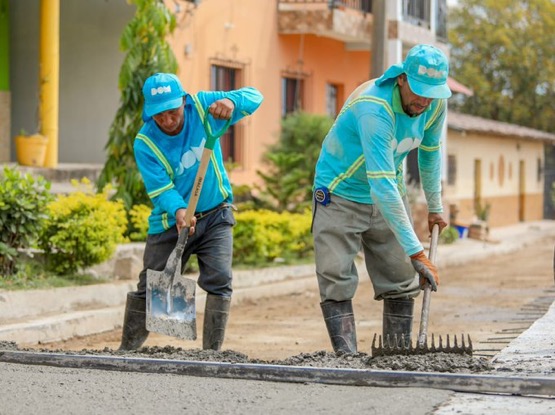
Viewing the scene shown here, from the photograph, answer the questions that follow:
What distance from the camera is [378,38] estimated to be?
16.1 m

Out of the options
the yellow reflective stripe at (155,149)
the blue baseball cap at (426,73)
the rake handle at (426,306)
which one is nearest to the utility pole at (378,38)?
the yellow reflective stripe at (155,149)

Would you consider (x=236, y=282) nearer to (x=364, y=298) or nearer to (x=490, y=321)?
(x=364, y=298)

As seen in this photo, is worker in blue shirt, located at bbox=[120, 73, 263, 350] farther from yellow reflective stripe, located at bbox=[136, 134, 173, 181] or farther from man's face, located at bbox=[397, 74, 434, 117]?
man's face, located at bbox=[397, 74, 434, 117]

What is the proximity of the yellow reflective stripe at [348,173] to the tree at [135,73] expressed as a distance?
6.38 m

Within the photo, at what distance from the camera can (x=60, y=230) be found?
10250mm

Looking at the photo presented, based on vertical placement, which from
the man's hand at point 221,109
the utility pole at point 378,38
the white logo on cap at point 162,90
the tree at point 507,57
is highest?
the tree at point 507,57

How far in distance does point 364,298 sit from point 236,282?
152 centimetres

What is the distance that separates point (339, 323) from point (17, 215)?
3.97 meters

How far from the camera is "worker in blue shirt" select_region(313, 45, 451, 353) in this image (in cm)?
605

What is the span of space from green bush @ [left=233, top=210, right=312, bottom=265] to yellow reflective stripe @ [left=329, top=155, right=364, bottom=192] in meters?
6.60

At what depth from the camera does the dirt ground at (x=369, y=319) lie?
28.8 feet

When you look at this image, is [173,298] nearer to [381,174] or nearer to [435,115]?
[381,174]

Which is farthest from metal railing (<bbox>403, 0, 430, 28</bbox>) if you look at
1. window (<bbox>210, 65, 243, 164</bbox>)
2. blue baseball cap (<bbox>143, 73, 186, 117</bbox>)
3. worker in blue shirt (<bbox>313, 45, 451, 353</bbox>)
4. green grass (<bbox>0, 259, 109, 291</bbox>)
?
worker in blue shirt (<bbox>313, 45, 451, 353</bbox>)

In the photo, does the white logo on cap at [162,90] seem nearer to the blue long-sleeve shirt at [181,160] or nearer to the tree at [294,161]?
the blue long-sleeve shirt at [181,160]
